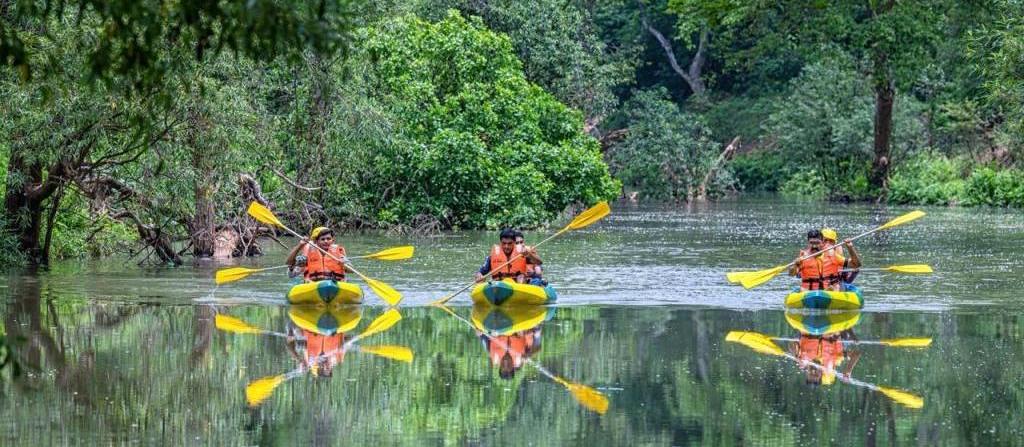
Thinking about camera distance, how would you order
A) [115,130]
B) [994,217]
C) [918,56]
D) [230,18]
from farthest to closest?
[918,56] < [994,217] < [115,130] < [230,18]

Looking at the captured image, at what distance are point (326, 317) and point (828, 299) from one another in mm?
5699

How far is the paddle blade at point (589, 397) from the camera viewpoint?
11672mm

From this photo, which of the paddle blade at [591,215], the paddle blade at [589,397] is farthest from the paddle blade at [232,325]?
the paddle blade at [589,397]

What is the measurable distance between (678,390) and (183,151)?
10942 mm

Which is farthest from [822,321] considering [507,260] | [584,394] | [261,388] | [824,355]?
[261,388]

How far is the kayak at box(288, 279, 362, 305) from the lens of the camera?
19.7 metres

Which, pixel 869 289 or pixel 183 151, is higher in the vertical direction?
pixel 183 151

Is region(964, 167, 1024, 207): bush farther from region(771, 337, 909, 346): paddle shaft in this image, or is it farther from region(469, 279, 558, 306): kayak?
region(771, 337, 909, 346): paddle shaft

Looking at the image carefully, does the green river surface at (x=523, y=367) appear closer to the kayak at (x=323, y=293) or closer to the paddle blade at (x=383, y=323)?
the paddle blade at (x=383, y=323)

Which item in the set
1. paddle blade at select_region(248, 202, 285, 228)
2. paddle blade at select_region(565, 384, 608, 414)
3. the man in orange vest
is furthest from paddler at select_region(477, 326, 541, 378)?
paddle blade at select_region(248, 202, 285, 228)

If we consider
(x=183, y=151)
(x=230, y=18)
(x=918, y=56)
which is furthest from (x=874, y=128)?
(x=230, y=18)

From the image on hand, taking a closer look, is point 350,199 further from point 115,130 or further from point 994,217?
point 994,217

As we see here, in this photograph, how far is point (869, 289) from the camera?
75.5 ft

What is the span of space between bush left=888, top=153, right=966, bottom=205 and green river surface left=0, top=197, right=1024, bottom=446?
23.6 metres
